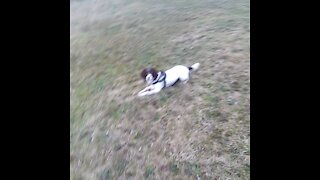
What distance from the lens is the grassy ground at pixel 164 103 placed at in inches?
121

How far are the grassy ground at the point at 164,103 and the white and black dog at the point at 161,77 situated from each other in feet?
0.24

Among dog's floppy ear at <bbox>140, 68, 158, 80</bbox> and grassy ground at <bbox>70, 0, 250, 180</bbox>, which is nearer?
grassy ground at <bbox>70, 0, 250, 180</bbox>

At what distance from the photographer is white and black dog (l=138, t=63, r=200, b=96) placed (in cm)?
386

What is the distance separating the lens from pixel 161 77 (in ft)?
12.7

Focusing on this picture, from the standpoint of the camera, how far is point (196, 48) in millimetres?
4566

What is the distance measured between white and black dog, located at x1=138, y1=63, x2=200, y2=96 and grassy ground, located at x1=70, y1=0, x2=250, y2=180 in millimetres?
73

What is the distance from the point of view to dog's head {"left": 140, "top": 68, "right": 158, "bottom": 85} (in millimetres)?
3942

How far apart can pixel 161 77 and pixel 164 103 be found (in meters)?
0.30

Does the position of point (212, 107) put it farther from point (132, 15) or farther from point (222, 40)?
point (132, 15)

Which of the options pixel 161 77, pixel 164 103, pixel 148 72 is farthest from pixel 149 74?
pixel 164 103

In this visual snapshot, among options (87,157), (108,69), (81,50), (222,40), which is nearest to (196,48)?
(222,40)

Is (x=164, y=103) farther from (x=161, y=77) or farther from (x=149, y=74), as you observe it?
(x=149, y=74)

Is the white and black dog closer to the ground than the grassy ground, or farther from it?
farther from it

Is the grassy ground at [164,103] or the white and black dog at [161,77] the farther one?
the white and black dog at [161,77]
